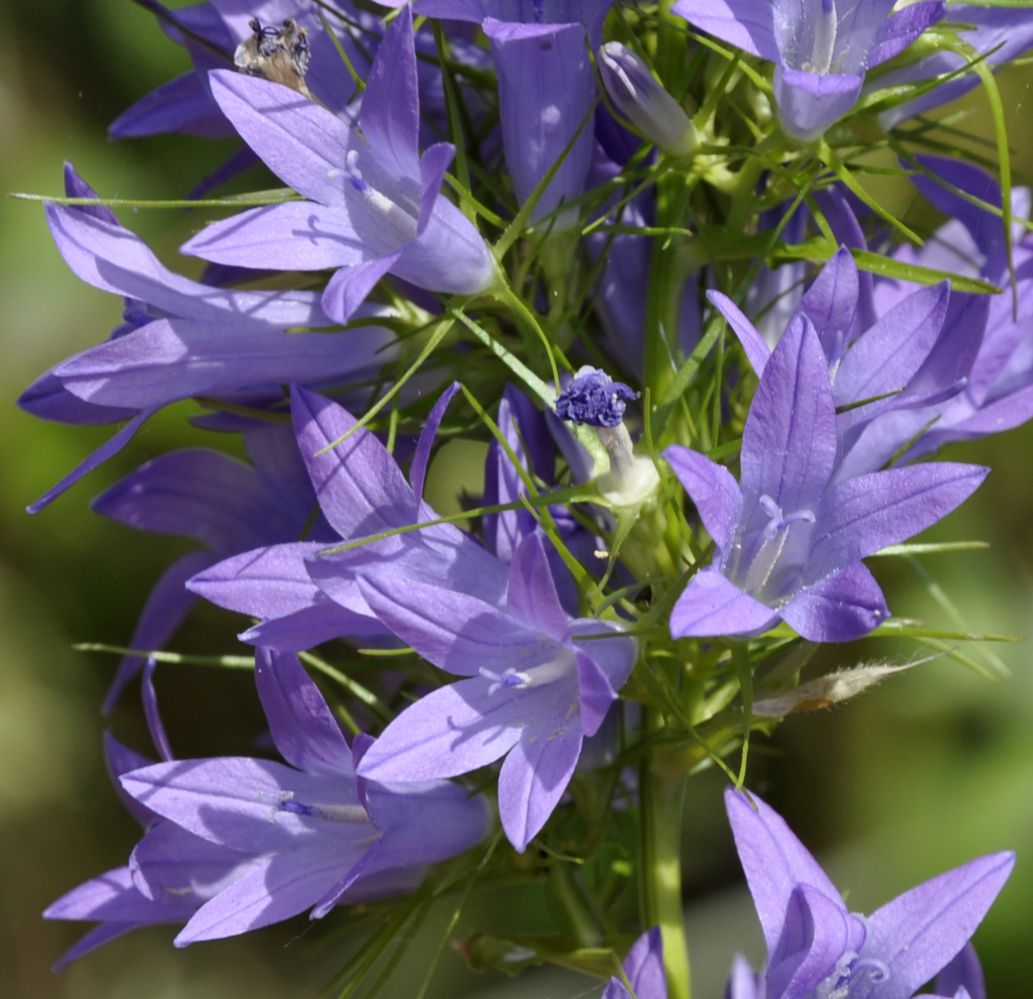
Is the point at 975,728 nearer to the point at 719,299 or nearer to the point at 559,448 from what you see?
the point at 559,448

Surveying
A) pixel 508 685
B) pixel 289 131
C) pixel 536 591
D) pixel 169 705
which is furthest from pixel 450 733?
pixel 169 705

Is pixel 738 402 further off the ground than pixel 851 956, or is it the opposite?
pixel 738 402

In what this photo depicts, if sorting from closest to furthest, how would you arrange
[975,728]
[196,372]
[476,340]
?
1. [196,372]
2. [476,340]
3. [975,728]

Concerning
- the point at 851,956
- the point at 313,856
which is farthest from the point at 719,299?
the point at 313,856

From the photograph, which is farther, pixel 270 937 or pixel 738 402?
pixel 270 937

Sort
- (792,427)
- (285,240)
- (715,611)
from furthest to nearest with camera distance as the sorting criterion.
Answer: (285,240), (792,427), (715,611)

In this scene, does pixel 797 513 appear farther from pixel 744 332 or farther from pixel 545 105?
pixel 545 105
